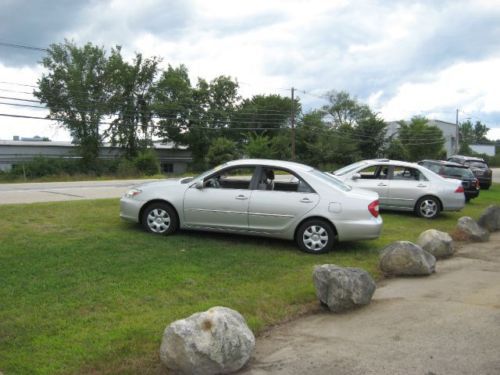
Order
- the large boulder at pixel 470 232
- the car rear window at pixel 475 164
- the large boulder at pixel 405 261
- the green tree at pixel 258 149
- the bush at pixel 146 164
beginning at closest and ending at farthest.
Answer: the large boulder at pixel 405 261 < the large boulder at pixel 470 232 < the car rear window at pixel 475 164 < the bush at pixel 146 164 < the green tree at pixel 258 149

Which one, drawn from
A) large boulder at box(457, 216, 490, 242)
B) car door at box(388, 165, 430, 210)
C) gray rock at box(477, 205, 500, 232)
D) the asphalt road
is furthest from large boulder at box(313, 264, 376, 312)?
the asphalt road

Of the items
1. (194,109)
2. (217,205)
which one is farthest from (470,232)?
(194,109)

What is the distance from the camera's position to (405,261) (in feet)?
24.3

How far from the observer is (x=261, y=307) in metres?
5.60

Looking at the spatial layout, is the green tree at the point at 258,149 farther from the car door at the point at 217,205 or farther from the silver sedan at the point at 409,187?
the car door at the point at 217,205

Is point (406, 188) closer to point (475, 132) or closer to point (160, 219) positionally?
point (160, 219)

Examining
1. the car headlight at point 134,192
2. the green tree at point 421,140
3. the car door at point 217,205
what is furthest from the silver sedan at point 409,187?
the green tree at point 421,140

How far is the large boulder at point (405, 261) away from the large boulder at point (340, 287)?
1.81 meters

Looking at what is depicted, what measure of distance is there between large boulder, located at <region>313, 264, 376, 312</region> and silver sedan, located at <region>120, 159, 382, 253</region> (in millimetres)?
2593

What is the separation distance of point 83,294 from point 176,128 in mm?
56115

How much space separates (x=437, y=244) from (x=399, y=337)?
4.51m

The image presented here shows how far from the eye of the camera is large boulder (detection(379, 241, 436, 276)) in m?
7.40

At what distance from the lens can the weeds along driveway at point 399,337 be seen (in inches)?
164

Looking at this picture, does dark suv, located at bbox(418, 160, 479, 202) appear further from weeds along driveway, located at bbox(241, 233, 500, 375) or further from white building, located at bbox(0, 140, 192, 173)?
white building, located at bbox(0, 140, 192, 173)
